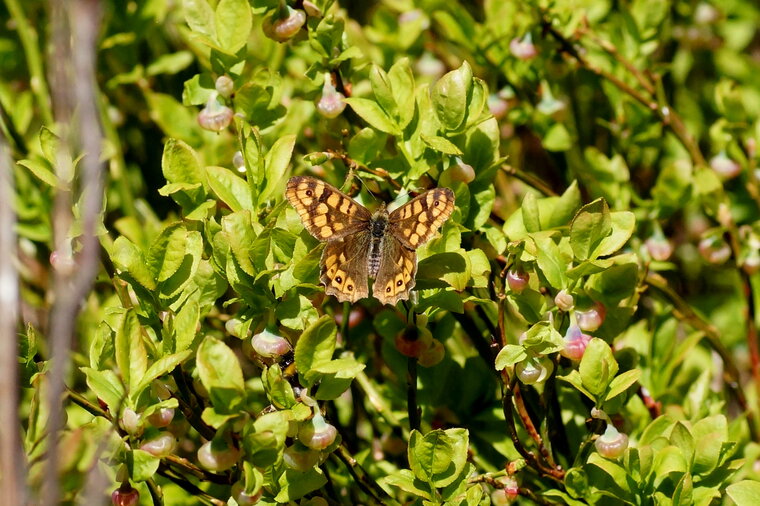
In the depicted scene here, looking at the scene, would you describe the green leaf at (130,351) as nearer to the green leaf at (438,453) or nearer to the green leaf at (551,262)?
the green leaf at (438,453)

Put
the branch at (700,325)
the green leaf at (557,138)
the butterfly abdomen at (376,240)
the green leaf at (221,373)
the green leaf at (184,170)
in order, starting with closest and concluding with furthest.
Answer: the green leaf at (221,373) → the green leaf at (184,170) → the butterfly abdomen at (376,240) → the branch at (700,325) → the green leaf at (557,138)

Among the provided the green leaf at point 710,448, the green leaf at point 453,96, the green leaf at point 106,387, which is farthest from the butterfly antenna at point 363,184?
the green leaf at point 710,448

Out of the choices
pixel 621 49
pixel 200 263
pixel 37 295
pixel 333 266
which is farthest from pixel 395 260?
pixel 37 295

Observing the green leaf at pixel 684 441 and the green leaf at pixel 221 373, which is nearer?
the green leaf at pixel 221 373

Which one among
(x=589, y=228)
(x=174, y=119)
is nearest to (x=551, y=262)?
(x=589, y=228)

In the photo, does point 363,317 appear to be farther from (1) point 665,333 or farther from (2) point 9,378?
(2) point 9,378

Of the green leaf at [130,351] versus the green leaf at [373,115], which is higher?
the green leaf at [373,115]
